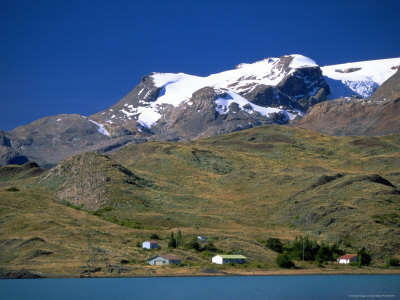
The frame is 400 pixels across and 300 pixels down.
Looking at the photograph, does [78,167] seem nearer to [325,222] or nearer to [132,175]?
[132,175]

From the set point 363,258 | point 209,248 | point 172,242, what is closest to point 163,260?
point 172,242

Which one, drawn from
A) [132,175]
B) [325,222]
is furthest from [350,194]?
[132,175]

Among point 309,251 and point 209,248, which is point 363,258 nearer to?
→ point 309,251

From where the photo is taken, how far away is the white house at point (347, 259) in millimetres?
120625

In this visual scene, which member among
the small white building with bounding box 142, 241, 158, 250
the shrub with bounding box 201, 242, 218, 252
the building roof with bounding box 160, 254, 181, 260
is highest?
the small white building with bounding box 142, 241, 158, 250

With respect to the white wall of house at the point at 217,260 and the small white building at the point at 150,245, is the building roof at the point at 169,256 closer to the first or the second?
the small white building at the point at 150,245

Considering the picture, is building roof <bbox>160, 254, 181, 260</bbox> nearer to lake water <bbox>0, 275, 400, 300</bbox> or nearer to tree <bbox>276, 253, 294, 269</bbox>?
lake water <bbox>0, 275, 400, 300</bbox>

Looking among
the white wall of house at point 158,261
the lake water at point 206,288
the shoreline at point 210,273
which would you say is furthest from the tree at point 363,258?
the white wall of house at point 158,261

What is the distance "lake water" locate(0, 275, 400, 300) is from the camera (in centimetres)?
8050

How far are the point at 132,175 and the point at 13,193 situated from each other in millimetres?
40295

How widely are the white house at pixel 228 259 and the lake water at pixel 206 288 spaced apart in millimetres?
7746

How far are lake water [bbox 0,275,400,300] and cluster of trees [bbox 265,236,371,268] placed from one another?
38.6ft

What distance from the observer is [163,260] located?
111000 millimetres

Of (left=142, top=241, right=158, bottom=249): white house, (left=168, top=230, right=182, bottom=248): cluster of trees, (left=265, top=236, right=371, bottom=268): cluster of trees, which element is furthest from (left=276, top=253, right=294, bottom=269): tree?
(left=142, top=241, right=158, bottom=249): white house
